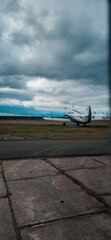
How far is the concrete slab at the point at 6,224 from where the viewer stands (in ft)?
5.81

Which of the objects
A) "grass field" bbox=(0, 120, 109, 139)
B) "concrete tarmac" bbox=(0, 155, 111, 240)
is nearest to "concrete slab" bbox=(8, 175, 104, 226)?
"concrete tarmac" bbox=(0, 155, 111, 240)

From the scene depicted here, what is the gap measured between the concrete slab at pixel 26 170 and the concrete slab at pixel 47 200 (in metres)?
0.39

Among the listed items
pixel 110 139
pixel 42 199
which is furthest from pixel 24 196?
pixel 110 139

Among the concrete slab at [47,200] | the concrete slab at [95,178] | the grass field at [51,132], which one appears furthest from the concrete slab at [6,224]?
the grass field at [51,132]

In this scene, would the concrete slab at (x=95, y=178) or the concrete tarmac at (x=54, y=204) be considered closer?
the concrete tarmac at (x=54, y=204)

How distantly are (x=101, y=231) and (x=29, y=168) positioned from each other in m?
2.77

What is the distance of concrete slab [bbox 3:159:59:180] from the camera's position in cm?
377

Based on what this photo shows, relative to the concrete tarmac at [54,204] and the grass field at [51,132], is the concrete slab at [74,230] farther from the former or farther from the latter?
the grass field at [51,132]

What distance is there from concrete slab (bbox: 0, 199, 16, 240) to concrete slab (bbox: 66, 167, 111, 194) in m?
1.57

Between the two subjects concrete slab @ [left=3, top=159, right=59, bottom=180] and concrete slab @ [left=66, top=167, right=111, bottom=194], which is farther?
concrete slab @ [left=3, top=159, right=59, bottom=180]

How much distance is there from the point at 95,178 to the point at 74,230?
1910 mm

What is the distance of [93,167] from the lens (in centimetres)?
455

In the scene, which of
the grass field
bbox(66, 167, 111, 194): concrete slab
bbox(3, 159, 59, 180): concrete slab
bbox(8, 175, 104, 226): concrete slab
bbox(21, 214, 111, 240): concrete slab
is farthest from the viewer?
the grass field

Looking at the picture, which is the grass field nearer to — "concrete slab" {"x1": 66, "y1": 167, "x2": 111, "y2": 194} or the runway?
the runway
